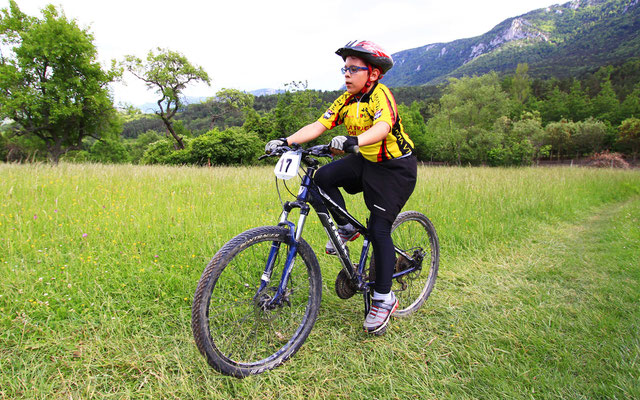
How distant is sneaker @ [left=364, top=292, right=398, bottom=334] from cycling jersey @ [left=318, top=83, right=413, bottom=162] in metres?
1.21

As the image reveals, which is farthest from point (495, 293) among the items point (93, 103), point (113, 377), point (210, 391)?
point (93, 103)

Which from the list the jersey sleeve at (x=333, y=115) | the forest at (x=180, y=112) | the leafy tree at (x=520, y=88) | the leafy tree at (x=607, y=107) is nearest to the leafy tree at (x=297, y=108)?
the forest at (x=180, y=112)

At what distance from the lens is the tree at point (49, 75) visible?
70.6ft

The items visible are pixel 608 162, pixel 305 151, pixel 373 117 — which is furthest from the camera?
pixel 608 162

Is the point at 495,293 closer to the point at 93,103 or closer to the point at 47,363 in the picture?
the point at 47,363

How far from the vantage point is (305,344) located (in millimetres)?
2434

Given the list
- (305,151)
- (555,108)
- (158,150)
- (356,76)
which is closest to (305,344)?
(305,151)

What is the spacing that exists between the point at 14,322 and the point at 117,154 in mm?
69874

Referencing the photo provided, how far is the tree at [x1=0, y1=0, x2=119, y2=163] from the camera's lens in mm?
21516

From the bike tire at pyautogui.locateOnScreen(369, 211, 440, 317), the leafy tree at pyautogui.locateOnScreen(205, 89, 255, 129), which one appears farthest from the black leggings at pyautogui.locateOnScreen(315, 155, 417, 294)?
the leafy tree at pyautogui.locateOnScreen(205, 89, 255, 129)

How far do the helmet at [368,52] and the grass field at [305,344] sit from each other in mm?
2175

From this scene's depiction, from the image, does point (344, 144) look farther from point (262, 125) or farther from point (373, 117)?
point (262, 125)

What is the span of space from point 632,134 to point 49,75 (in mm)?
68489

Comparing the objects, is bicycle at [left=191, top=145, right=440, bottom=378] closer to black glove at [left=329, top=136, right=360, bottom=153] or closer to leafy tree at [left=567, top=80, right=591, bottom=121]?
black glove at [left=329, top=136, right=360, bottom=153]
